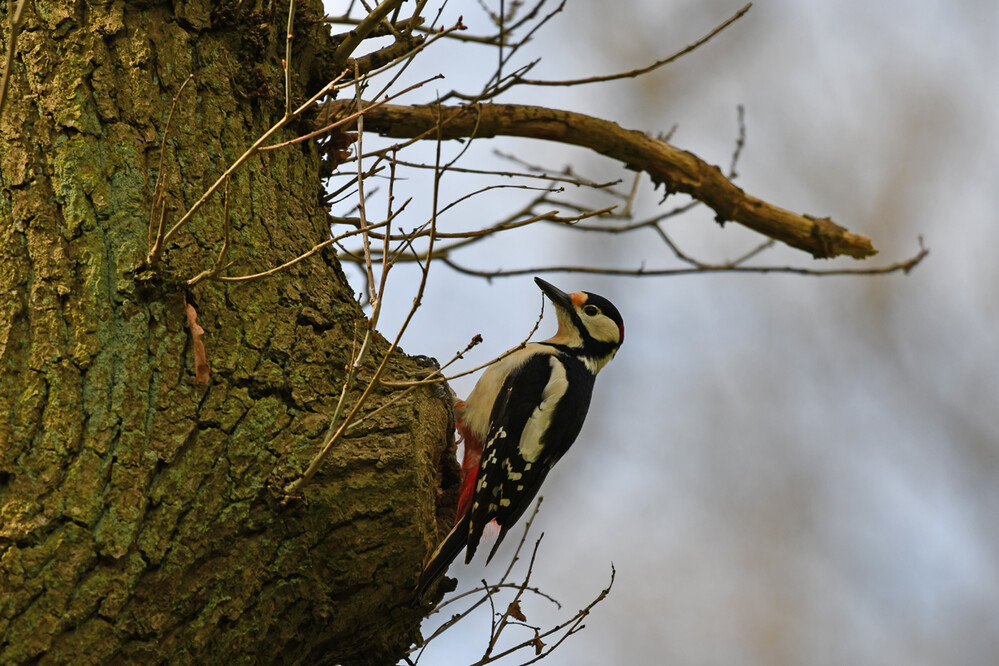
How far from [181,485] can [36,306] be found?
522 mm

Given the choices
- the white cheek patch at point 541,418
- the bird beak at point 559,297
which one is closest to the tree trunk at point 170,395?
the white cheek patch at point 541,418

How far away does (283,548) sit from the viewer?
93.2 inches

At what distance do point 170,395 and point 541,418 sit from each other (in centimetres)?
194

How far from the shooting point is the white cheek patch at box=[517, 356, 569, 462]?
12.6ft

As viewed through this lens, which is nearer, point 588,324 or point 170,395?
point 170,395

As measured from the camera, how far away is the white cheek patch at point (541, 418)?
3830mm

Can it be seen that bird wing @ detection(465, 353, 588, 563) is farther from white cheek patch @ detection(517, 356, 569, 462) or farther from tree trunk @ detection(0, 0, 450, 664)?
tree trunk @ detection(0, 0, 450, 664)

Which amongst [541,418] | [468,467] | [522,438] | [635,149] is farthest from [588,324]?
[468,467]

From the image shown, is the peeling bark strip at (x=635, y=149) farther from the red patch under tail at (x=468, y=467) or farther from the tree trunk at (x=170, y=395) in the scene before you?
the red patch under tail at (x=468, y=467)

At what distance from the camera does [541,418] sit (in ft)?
12.9

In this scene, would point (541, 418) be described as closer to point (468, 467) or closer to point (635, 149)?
point (468, 467)

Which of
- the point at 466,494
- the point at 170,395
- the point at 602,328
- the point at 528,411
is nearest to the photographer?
the point at 170,395

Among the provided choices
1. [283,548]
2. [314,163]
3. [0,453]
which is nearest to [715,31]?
[314,163]

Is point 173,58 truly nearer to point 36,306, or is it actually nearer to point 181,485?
point 36,306
